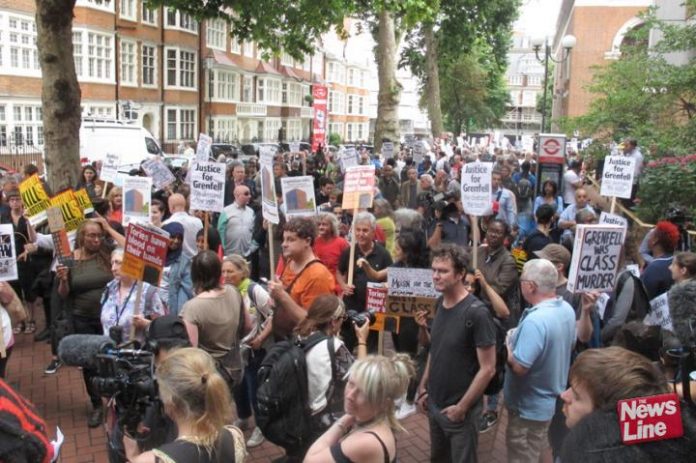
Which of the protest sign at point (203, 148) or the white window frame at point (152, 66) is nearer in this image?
the protest sign at point (203, 148)

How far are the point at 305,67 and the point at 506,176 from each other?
52243 mm

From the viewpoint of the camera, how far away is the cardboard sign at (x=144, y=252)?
482 centimetres

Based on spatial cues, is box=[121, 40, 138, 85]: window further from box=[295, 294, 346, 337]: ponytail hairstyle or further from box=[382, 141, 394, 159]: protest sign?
box=[295, 294, 346, 337]: ponytail hairstyle

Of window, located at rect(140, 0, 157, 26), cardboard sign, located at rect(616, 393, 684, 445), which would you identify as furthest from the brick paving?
Result: window, located at rect(140, 0, 157, 26)

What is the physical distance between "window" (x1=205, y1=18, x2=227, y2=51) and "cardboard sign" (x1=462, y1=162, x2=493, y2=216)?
38704mm

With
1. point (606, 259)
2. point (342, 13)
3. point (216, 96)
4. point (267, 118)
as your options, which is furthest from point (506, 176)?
point (267, 118)

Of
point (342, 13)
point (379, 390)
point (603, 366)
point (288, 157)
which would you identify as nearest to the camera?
point (603, 366)

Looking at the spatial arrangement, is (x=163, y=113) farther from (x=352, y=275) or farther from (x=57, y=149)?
(x=352, y=275)

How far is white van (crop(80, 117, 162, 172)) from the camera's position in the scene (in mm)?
18094

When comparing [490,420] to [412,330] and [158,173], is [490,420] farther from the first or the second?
[158,173]

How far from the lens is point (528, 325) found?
4.12 m

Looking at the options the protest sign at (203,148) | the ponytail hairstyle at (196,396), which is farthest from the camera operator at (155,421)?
the protest sign at (203,148)

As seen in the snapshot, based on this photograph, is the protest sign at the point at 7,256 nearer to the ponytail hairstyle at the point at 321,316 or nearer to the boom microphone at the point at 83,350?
the boom microphone at the point at 83,350

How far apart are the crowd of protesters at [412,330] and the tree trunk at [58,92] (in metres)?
3.63
